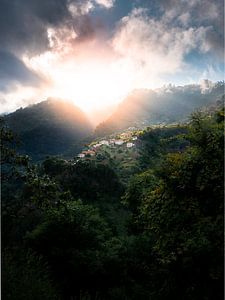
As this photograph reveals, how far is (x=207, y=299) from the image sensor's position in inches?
729

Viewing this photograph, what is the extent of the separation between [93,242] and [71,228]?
9.20ft

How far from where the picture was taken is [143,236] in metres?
38.2

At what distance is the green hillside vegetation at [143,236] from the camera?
53.6 ft

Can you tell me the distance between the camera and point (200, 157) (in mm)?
17766

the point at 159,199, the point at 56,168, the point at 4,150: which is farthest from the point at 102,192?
the point at 4,150

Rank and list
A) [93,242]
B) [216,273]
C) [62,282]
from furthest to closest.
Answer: [93,242]
[62,282]
[216,273]

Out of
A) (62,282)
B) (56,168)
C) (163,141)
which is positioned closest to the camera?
(163,141)

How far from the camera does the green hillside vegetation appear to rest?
16328 mm

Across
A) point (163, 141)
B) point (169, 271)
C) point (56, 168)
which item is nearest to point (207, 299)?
point (169, 271)

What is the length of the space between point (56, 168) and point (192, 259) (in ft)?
203

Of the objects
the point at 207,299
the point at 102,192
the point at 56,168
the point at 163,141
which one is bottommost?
the point at 207,299

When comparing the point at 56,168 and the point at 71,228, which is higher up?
the point at 56,168

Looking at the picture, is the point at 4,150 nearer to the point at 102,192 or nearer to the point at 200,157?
the point at 200,157

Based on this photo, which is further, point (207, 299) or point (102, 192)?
point (102, 192)
